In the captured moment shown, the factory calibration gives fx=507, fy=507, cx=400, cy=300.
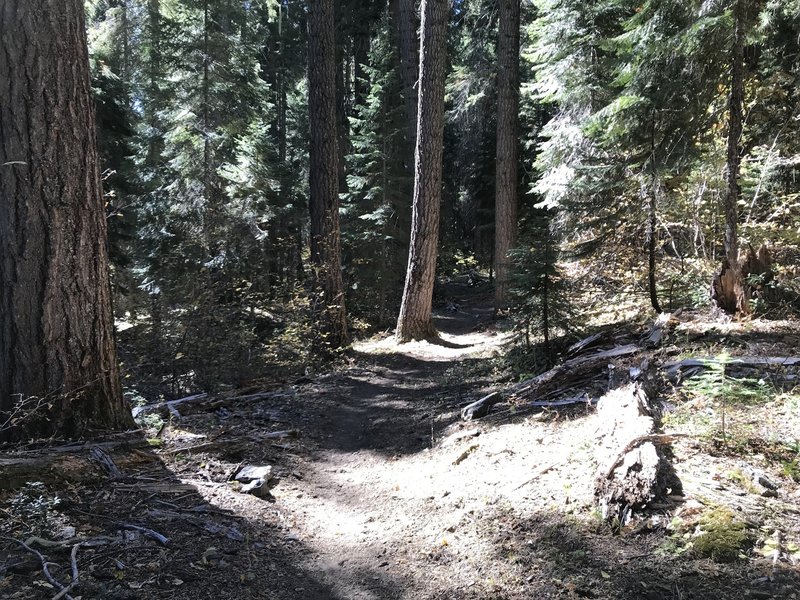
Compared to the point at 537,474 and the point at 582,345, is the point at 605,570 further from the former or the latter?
the point at 582,345

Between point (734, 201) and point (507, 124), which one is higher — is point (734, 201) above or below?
below

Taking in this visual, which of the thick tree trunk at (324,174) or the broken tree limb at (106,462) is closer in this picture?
the broken tree limb at (106,462)

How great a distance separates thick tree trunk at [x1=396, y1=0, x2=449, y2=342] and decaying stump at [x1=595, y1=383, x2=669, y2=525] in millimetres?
7402

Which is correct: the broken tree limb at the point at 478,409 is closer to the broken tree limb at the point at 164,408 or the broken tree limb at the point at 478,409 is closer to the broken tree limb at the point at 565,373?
the broken tree limb at the point at 565,373

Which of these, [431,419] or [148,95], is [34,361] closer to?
[431,419]

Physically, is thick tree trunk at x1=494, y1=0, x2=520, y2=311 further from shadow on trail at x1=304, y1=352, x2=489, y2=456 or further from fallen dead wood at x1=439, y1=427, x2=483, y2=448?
fallen dead wood at x1=439, y1=427, x2=483, y2=448

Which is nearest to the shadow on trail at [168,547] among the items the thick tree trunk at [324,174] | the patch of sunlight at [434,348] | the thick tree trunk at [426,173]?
the thick tree trunk at [324,174]

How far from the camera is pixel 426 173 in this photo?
11156mm

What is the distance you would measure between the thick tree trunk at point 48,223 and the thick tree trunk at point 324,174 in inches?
249

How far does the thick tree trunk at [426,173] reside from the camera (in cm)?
1075

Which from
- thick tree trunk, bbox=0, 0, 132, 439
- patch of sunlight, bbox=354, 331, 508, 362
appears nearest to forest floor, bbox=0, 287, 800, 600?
thick tree trunk, bbox=0, 0, 132, 439

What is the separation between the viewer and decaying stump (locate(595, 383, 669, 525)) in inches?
124

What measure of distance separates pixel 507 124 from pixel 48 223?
42.7 feet

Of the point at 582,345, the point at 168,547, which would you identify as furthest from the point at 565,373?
the point at 168,547
